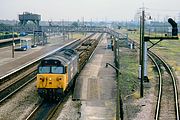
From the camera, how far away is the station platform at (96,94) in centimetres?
1993

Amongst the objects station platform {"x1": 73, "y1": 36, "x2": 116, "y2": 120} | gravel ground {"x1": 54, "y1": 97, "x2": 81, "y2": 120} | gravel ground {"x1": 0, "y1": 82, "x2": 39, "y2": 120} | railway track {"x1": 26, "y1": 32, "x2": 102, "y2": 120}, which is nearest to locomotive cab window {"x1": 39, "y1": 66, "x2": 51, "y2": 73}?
railway track {"x1": 26, "y1": 32, "x2": 102, "y2": 120}

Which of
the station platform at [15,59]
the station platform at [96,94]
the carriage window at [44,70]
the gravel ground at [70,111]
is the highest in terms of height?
the carriage window at [44,70]

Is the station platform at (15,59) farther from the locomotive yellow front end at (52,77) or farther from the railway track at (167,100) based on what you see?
the railway track at (167,100)

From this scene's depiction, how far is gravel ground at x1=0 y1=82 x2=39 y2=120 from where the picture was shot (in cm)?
2008

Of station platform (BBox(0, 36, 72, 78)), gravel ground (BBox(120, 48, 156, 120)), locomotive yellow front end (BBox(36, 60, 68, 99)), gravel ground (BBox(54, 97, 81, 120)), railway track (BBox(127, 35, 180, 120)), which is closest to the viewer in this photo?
gravel ground (BBox(54, 97, 81, 120))

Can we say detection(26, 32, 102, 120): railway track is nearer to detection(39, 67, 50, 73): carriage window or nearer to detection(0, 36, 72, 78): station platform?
detection(39, 67, 50, 73): carriage window

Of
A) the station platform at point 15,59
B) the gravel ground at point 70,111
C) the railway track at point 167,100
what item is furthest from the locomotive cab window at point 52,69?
the station platform at point 15,59

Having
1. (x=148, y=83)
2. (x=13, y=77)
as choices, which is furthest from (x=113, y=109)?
(x=13, y=77)

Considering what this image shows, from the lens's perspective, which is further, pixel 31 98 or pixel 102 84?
pixel 102 84

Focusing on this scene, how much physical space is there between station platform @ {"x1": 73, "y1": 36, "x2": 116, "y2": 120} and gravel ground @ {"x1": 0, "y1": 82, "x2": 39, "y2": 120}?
131 inches

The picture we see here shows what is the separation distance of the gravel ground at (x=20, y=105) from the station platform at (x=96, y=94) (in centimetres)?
332

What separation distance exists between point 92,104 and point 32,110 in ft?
13.1

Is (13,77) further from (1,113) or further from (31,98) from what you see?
(1,113)

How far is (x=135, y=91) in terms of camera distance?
1027 inches
